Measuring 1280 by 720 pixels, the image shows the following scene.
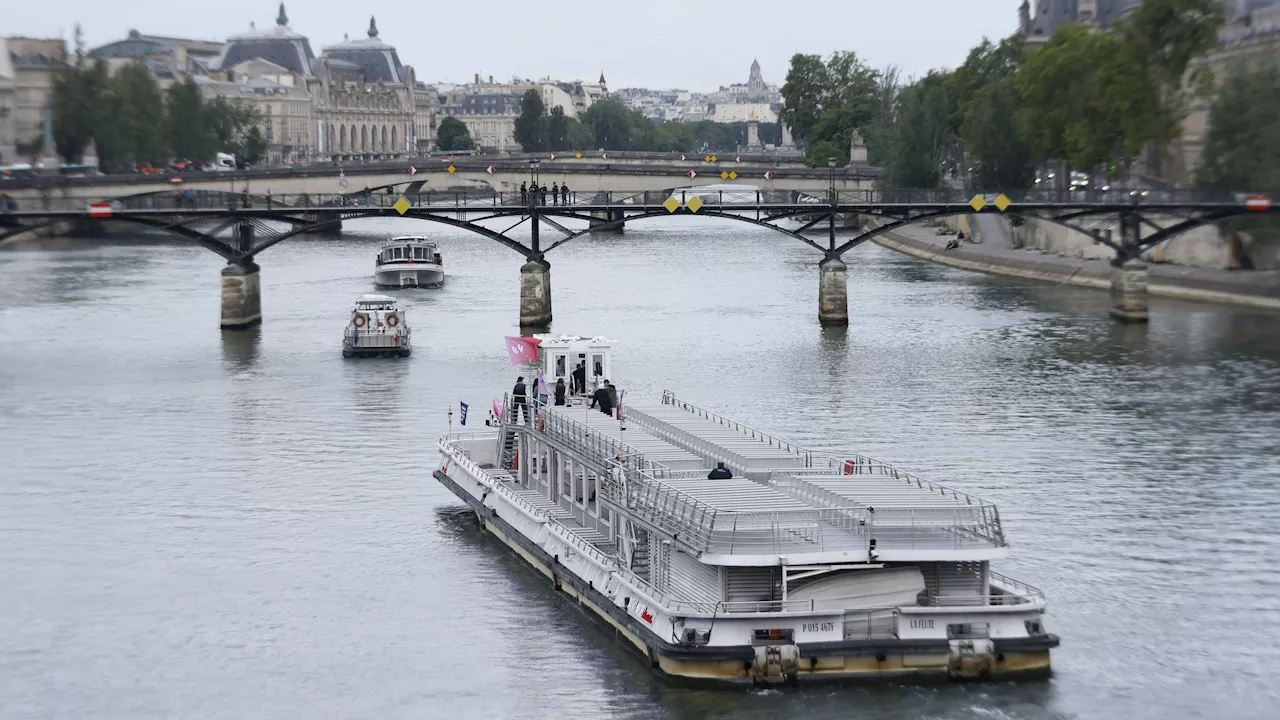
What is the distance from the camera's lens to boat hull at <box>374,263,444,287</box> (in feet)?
289

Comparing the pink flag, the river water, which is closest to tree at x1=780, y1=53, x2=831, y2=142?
the river water

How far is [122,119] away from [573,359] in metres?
112

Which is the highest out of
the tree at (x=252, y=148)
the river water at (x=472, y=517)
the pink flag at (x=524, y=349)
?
the tree at (x=252, y=148)

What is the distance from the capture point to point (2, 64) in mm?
173750

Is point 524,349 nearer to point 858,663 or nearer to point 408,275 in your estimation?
point 858,663

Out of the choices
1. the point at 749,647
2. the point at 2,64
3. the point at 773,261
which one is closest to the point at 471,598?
the point at 749,647

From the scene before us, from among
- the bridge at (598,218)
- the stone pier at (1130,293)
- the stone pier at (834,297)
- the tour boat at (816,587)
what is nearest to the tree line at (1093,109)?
the bridge at (598,218)

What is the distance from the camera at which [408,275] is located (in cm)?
8806

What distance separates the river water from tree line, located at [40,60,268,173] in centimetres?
6283

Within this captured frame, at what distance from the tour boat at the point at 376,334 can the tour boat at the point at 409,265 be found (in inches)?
1024

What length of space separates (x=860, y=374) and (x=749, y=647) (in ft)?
104

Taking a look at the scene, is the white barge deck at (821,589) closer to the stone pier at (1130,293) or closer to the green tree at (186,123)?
the stone pier at (1130,293)

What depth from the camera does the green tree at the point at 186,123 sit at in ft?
507

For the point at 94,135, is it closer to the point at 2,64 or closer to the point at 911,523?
the point at 2,64
